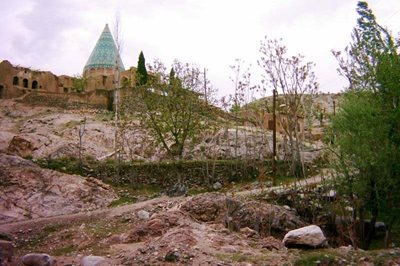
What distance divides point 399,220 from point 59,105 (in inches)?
1183

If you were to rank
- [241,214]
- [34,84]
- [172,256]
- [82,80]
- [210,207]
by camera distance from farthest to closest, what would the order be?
[82,80]
[34,84]
[210,207]
[241,214]
[172,256]

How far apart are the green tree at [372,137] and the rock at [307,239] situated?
2954 millimetres

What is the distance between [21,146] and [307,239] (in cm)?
2028

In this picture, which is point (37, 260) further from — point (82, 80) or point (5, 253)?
point (82, 80)

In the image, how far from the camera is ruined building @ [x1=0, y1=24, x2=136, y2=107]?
118ft

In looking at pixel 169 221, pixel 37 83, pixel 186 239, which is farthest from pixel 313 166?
pixel 37 83

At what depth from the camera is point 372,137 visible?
1087 centimetres

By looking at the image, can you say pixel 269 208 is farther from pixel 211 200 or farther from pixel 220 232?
pixel 220 232

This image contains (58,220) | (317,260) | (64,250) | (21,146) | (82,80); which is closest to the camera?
(317,260)

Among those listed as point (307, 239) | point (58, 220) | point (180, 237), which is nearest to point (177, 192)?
point (58, 220)

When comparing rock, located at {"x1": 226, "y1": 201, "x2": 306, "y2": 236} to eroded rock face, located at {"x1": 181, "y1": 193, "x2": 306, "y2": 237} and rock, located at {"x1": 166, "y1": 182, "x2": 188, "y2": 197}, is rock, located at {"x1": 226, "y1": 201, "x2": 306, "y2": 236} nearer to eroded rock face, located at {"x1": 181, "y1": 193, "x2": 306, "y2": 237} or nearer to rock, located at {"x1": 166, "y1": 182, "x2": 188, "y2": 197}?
eroded rock face, located at {"x1": 181, "y1": 193, "x2": 306, "y2": 237}

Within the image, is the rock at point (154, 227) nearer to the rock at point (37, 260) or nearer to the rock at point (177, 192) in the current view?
the rock at point (37, 260)

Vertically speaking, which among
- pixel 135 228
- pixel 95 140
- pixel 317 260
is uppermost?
pixel 95 140

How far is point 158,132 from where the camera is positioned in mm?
20781
